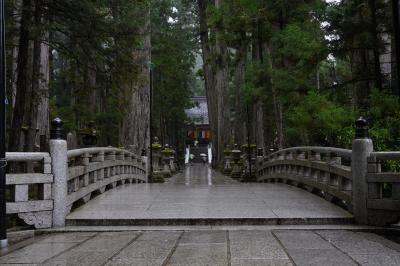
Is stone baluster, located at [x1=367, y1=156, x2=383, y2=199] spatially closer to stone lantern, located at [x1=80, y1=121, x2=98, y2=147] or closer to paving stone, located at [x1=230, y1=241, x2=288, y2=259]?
paving stone, located at [x1=230, y1=241, x2=288, y2=259]

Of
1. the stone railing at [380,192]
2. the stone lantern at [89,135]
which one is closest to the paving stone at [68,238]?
the stone railing at [380,192]

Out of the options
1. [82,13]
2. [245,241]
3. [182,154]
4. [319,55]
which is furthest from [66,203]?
[182,154]

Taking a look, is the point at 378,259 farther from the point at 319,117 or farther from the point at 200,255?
the point at 319,117

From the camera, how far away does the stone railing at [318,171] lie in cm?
870

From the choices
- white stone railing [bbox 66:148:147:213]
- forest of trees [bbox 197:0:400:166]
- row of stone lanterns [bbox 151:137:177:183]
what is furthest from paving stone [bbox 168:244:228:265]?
row of stone lanterns [bbox 151:137:177:183]

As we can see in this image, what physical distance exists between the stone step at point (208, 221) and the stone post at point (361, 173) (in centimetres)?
21

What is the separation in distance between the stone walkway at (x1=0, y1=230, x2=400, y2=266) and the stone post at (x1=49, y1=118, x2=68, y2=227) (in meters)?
0.59

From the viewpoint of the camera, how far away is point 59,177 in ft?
25.3

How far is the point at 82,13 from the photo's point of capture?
10.2m

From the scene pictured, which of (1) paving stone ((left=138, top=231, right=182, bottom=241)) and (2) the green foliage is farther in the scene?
(2) the green foliage

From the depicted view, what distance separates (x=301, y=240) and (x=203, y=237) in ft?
4.25

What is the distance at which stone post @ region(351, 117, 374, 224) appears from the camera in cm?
Answer: 758

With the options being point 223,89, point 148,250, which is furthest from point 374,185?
point 223,89

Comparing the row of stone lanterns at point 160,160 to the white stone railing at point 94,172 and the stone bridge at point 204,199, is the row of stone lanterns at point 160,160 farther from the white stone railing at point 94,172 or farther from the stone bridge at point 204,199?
the stone bridge at point 204,199
